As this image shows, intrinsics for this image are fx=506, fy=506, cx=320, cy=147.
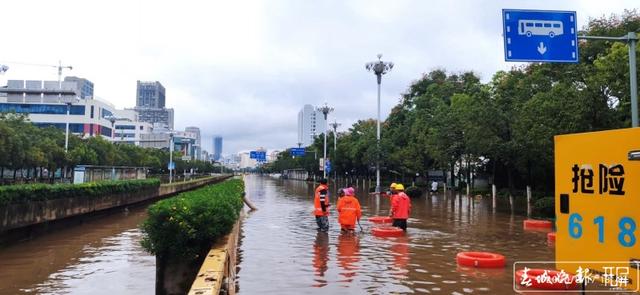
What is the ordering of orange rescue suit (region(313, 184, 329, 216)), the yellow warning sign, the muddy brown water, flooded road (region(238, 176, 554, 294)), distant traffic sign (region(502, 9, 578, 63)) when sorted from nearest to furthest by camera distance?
1. the yellow warning sign
2. flooded road (region(238, 176, 554, 294))
3. the muddy brown water
4. distant traffic sign (region(502, 9, 578, 63))
5. orange rescue suit (region(313, 184, 329, 216))

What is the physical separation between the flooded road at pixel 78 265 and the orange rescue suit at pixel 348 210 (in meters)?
5.07

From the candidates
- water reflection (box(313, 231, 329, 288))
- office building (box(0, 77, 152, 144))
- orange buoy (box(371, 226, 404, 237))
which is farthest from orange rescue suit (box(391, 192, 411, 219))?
office building (box(0, 77, 152, 144))

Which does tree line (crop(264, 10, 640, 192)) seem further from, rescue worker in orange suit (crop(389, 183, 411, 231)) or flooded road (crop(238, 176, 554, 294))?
rescue worker in orange suit (crop(389, 183, 411, 231))

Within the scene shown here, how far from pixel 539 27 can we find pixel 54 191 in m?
15.3

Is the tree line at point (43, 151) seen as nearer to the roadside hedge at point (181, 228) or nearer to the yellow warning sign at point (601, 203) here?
the roadside hedge at point (181, 228)

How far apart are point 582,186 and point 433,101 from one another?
4051 cm

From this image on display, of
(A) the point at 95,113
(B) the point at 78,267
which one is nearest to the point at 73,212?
(B) the point at 78,267

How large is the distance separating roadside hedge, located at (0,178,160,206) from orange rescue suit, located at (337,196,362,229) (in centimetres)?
897

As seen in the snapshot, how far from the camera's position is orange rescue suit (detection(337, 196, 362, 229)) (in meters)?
13.8

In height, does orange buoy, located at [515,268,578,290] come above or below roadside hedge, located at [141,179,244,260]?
below

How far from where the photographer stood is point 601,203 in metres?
4.80

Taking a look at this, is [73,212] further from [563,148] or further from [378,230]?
[563,148]

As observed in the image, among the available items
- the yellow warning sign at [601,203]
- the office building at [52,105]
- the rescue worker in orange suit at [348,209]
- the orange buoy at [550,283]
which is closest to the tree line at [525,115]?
the rescue worker in orange suit at [348,209]

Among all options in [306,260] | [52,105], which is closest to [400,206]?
[306,260]
